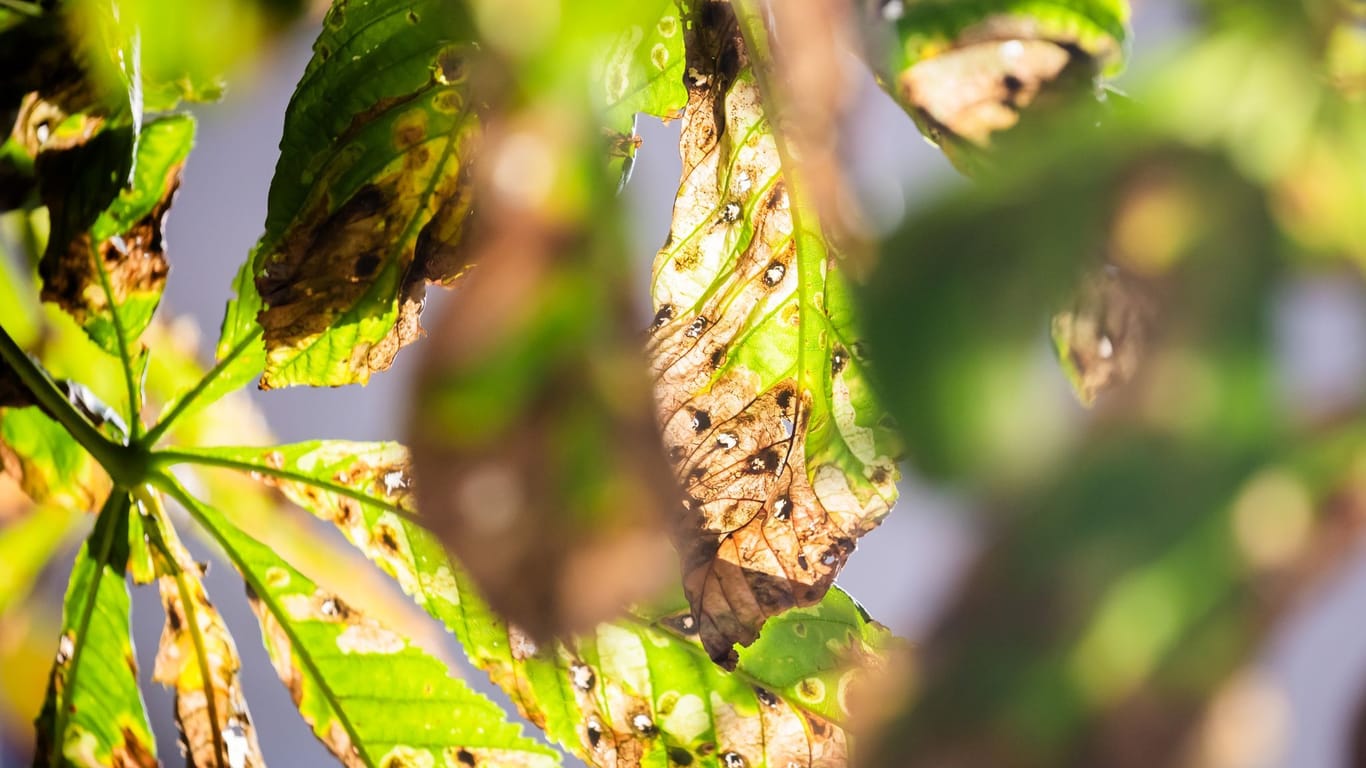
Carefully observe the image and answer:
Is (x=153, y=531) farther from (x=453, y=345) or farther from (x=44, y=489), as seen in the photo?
(x=453, y=345)

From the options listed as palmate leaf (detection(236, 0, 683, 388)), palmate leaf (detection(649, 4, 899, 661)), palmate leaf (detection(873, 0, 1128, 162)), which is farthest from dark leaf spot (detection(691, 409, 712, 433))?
palmate leaf (detection(873, 0, 1128, 162))

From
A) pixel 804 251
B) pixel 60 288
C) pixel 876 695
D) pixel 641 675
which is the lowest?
pixel 876 695

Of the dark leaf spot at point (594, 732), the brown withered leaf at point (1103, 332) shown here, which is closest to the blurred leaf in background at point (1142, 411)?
the brown withered leaf at point (1103, 332)

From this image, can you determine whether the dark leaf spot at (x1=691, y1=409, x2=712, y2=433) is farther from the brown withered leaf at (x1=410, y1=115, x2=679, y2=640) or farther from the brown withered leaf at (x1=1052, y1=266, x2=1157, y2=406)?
the brown withered leaf at (x1=1052, y1=266, x2=1157, y2=406)

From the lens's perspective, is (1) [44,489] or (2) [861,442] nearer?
(2) [861,442]

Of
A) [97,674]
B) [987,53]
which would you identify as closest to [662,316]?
[987,53]

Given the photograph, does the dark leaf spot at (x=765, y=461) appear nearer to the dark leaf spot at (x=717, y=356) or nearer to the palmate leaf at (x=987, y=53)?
the dark leaf spot at (x=717, y=356)

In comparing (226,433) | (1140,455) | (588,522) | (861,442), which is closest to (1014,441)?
(1140,455)
